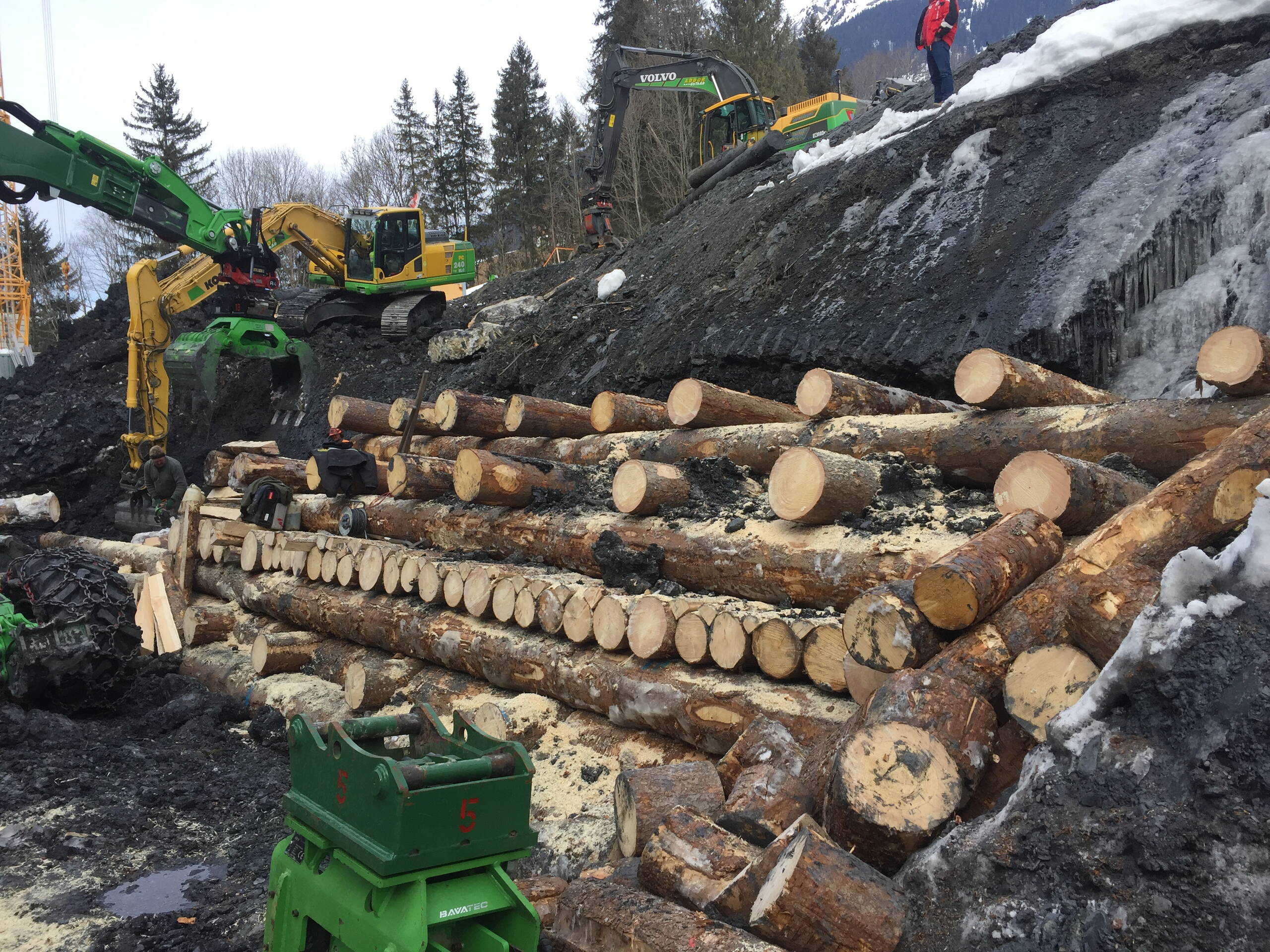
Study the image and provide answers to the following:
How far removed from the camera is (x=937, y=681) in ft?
10.1

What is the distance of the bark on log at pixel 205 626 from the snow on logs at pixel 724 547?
252 cm

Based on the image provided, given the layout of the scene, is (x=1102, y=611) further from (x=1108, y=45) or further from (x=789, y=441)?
(x=1108, y=45)

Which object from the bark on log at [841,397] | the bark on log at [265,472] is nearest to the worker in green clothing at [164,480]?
the bark on log at [265,472]

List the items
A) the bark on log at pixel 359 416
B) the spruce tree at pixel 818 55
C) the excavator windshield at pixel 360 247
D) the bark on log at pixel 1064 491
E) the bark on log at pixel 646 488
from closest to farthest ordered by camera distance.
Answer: the bark on log at pixel 1064 491, the bark on log at pixel 646 488, the bark on log at pixel 359 416, the excavator windshield at pixel 360 247, the spruce tree at pixel 818 55

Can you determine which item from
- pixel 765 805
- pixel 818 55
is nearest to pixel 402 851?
pixel 765 805

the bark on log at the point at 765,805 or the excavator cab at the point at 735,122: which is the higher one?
the excavator cab at the point at 735,122

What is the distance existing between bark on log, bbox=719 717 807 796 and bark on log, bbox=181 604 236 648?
629 cm

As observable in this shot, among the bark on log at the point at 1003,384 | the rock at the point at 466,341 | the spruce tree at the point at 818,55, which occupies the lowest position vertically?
the bark on log at the point at 1003,384

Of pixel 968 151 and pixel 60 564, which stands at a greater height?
pixel 968 151

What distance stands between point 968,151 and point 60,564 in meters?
9.64

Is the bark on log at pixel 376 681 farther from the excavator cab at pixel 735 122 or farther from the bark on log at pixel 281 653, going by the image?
the excavator cab at pixel 735 122

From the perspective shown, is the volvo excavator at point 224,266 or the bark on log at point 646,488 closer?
the bark on log at point 646,488

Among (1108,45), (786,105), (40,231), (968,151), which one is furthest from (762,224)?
(40,231)

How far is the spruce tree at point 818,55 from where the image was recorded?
4078cm
